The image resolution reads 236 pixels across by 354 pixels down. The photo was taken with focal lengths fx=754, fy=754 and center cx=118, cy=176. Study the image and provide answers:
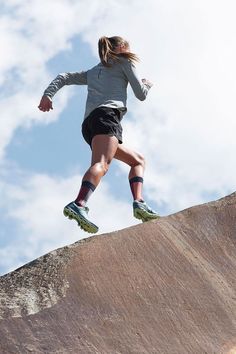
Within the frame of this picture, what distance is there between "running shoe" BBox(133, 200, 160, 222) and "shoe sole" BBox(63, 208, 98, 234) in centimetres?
53

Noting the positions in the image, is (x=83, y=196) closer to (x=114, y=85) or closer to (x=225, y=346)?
(x=114, y=85)

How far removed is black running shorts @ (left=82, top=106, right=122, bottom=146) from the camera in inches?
225

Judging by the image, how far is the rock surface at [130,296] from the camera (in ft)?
13.9

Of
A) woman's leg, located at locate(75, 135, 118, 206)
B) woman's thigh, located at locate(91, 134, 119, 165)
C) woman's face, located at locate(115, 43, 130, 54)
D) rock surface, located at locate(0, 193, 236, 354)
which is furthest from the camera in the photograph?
woman's face, located at locate(115, 43, 130, 54)

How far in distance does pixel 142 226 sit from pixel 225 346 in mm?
1178

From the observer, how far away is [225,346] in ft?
14.1

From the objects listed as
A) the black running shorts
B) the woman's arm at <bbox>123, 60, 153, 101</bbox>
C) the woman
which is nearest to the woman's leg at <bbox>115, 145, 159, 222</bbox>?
the woman

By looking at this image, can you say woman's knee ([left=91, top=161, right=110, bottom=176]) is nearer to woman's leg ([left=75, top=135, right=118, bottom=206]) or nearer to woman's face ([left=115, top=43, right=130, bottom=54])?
woman's leg ([left=75, top=135, right=118, bottom=206])

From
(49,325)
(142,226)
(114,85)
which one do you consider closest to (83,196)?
(142,226)

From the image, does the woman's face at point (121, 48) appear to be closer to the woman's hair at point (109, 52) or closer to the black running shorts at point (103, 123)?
the woman's hair at point (109, 52)

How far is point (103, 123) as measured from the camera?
5707 mm

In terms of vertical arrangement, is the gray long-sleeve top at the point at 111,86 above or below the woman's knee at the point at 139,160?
above

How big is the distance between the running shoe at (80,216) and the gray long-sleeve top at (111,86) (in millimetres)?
869

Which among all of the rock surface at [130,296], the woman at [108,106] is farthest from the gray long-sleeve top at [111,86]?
the rock surface at [130,296]
